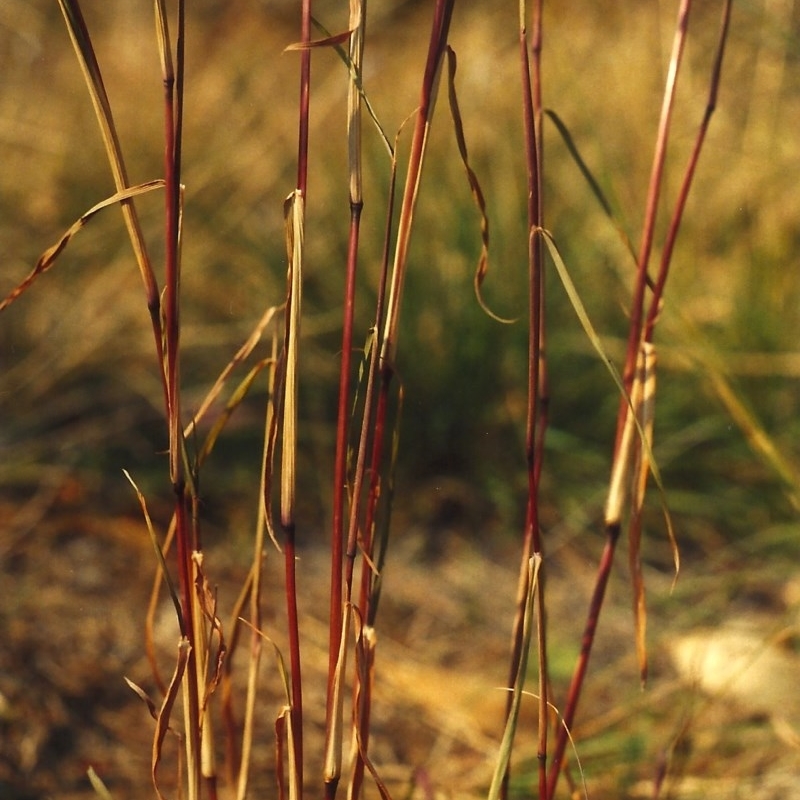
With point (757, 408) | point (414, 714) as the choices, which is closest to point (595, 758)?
point (414, 714)

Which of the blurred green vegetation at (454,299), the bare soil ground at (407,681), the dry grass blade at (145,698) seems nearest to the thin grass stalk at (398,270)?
the dry grass blade at (145,698)

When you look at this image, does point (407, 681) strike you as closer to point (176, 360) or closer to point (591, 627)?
point (591, 627)

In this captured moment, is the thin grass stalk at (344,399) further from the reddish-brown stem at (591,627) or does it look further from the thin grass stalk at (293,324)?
the reddish-brown stem at (591,627)

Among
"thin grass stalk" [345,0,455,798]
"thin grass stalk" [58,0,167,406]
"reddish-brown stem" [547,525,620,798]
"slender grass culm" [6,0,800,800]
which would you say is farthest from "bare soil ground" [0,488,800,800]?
"thin grass stalk" [58,0,167,406]

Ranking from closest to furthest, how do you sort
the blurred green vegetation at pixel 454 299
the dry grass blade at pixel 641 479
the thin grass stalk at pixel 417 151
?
the thin grass stalk at pixel 417 151 → the dry grass blade at pixel 641 479 → the blurred green vegetation at pixel 454 299

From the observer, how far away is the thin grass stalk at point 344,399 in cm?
52

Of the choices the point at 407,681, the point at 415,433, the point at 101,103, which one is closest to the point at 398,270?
the point at 101,103

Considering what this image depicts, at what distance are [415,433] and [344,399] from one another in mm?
1023

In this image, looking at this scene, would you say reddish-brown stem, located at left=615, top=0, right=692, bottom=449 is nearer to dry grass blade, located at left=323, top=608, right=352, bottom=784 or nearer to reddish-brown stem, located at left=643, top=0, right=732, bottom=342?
reddish-brown stem, located at left=643, top=0, right=732, bottom=342

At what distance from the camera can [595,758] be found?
96cm

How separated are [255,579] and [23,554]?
0.74 metres

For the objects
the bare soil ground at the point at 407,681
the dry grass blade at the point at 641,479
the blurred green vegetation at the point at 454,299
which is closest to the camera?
the dry grass blade at the point at 641,479

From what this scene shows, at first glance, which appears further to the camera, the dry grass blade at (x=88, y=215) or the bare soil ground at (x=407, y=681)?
the bare soil ground at (x=407, y=681)

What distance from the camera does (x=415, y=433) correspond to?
5.09 feet
